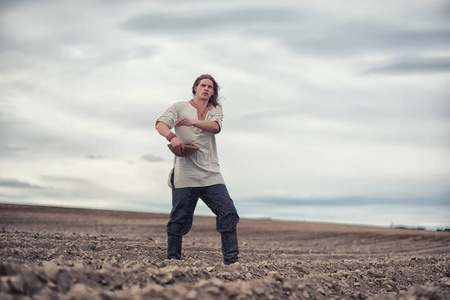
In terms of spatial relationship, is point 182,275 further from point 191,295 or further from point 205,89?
point 205,89

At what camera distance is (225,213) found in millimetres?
5090

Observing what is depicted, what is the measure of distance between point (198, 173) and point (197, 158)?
0.53ft

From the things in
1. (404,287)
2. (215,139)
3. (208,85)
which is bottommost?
(404,287)

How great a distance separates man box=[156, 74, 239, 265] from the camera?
200 inches

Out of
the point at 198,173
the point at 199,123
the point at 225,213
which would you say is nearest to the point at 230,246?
the point at 225,213

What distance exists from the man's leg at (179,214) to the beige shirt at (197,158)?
0.10 metres

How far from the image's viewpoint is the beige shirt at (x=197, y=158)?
5090 millimetres

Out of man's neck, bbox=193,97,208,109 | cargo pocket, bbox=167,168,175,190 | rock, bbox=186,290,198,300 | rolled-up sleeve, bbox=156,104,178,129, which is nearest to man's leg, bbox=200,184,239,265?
cargo pocket, bbox=167,168,175,190

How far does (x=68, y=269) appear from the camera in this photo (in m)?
3.20

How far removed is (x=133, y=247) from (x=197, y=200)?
1.90 metres

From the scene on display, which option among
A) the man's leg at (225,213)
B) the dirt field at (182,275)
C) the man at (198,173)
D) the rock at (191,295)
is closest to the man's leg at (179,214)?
the man at (198,173)

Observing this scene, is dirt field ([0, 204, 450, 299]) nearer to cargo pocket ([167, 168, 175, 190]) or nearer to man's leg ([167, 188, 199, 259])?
man's leg ([167, 188, 199, 259])

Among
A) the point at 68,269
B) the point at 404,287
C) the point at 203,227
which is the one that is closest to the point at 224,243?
the point at 404,287

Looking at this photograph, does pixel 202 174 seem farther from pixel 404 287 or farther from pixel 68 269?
pixel 404 287
